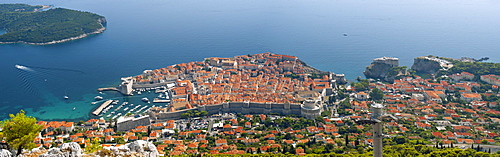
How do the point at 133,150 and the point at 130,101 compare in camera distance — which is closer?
the point at 133,150

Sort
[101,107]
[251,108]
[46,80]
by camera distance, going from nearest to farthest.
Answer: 1. [251,108]
2. [101,107]
3. [46,80]

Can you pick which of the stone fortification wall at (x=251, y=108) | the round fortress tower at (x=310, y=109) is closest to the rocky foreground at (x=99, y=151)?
the stone fortification wall at (x=251, y=108)

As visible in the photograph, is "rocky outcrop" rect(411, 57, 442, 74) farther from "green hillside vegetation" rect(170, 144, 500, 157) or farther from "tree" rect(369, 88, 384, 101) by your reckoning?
"green hillside vegetation" rect(170, 144, 500, 157)

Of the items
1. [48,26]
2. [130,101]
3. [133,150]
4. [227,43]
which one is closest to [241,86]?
[130,101]

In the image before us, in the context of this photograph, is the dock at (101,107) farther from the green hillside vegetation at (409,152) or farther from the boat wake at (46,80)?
the green hillside vegetation at (409,152)

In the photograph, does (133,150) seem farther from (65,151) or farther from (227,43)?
(227,43)

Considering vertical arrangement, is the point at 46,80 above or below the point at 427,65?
below

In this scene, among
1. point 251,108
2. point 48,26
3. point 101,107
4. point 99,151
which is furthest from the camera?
point 48,26
